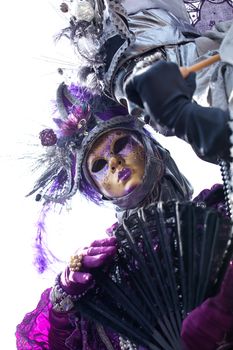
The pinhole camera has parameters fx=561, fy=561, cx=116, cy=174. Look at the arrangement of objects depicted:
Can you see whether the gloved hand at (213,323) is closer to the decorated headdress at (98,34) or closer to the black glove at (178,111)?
the black glove at (178,111)

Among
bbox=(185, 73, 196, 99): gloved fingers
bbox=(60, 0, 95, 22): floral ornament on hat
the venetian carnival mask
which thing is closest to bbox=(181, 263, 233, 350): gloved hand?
bbox=(185, 73, 196, 99): gloved fingers

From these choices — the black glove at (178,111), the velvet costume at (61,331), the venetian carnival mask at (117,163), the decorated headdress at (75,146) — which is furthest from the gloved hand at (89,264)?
the black glove at (178,111)

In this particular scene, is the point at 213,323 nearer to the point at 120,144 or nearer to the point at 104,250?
the point at 104,250

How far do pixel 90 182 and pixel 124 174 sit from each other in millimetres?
238

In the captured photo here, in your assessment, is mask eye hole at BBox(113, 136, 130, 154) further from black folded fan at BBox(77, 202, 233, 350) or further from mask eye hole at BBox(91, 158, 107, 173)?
black folded fan at BBox(77, 202, 233, 350)

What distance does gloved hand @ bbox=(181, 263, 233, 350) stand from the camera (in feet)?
4.35

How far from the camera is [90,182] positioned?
2736 millimetres

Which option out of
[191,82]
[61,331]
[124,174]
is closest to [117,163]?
[124,174]

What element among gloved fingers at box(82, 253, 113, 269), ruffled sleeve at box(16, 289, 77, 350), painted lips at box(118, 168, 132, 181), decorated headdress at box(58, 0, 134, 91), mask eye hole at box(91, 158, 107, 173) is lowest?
ruffled sleeve at box(16, 289, 77, 350)

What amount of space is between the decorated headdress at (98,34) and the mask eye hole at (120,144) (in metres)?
0.40

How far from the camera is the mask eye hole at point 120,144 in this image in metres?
2.69

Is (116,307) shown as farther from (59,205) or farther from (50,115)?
(50,115)

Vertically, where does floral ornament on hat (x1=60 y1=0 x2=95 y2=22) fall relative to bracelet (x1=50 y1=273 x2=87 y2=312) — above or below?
above

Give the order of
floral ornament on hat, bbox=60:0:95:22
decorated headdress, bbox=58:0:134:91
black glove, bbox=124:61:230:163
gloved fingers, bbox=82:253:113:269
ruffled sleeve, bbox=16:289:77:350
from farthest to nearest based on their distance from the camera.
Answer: ruffled sleeve, bbox=16:289:77:350 → floral ornament on hat, bbox=60:0:95:22 → decorated headdress, bbox=58:0:134:91 → gloved fingers, bbox=82:253:113:269 → black glove, bbox=124:61:230:163
